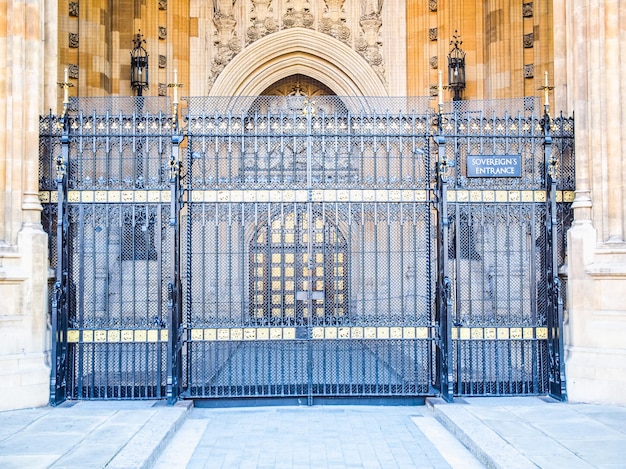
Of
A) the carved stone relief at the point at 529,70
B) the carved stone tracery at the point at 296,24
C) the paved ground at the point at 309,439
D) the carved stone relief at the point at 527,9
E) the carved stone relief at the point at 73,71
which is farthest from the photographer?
the carved stone tracery at the point at 296,24

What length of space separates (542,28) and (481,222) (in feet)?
21.0

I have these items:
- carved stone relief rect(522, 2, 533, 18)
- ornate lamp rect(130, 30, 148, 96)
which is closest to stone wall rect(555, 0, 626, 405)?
carved stone relief rect(522, 2, 533, 18)

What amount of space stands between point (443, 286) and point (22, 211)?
16.9 ft

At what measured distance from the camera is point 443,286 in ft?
28.2

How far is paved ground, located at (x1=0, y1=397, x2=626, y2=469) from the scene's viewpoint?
239 inches

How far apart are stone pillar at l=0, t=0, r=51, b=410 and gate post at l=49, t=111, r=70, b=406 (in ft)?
0.51

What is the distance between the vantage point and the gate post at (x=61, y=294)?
8297 mm

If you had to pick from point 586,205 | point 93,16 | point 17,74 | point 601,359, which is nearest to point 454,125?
point 586,205

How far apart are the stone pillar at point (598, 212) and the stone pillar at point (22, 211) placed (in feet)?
20.9

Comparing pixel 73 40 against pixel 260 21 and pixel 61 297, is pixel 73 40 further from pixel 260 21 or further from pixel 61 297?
pixel 61 297

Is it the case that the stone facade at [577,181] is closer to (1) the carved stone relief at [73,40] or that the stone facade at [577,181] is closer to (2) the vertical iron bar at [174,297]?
(1) the carved stone relief at [73,40]

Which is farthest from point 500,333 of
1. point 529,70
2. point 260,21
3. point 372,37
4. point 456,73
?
point 260,21

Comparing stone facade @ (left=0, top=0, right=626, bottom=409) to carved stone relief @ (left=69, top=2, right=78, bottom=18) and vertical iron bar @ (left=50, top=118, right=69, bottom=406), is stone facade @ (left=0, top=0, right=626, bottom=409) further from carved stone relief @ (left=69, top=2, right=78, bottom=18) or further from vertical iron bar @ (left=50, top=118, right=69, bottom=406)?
vertical iron bar @ (left=50, top=118, right=69, bottom=406)

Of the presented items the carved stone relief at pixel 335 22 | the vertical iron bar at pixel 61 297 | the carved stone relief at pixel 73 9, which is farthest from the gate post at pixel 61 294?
the carved stone relief at pixel 335 22
